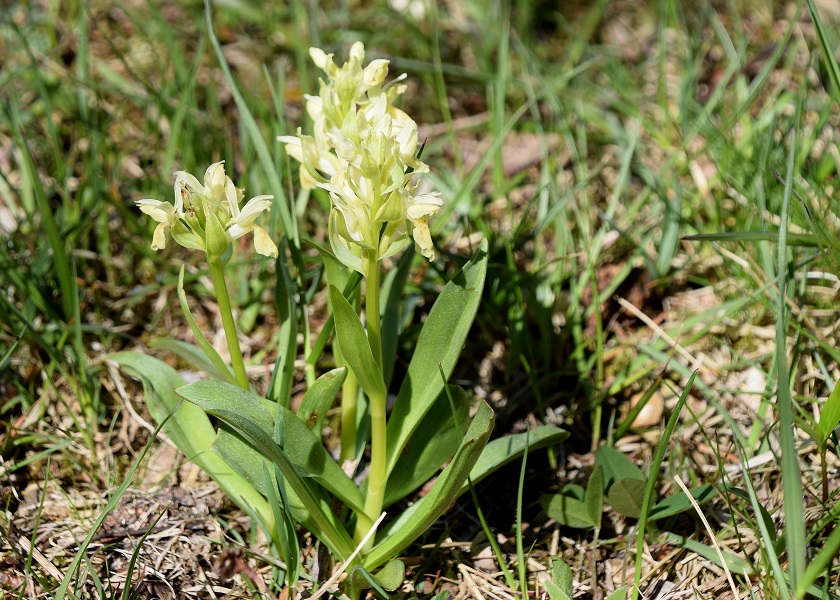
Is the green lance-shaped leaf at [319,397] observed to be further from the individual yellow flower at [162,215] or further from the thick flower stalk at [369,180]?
the individual yellow flower at [162,215]

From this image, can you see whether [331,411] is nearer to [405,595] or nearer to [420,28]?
[405,595]

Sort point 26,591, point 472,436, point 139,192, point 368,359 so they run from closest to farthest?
point 472,436
point 368,359
point 26,591
point 139,192

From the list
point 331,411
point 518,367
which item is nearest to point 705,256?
point 518,367

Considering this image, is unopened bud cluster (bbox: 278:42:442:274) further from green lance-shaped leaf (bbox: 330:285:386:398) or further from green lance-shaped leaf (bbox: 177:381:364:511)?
green lance-shaped leaf (bbox: 177:381:364:511)

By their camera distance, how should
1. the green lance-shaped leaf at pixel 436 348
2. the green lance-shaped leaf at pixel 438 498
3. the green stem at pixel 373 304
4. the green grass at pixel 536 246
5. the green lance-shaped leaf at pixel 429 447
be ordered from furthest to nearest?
the green grass at pixel 536 246, the green lance-shaped leaf at pixel 429 447, the green lance-shaped leaf at pixel 436 348, the green stem at pixel 373 304, the green lance-shaped leaf at pixel 438 498

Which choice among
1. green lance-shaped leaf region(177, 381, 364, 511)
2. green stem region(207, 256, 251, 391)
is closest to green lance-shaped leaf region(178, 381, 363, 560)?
green lance-shaped leaf region(177, 381, 364, 511)

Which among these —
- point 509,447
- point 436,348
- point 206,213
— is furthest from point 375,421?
point 206,213

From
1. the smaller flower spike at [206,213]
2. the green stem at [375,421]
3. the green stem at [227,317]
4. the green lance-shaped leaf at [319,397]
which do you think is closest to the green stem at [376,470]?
the green stem at [375,421]

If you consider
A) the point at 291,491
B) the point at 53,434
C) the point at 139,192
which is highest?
the point at 139,192
